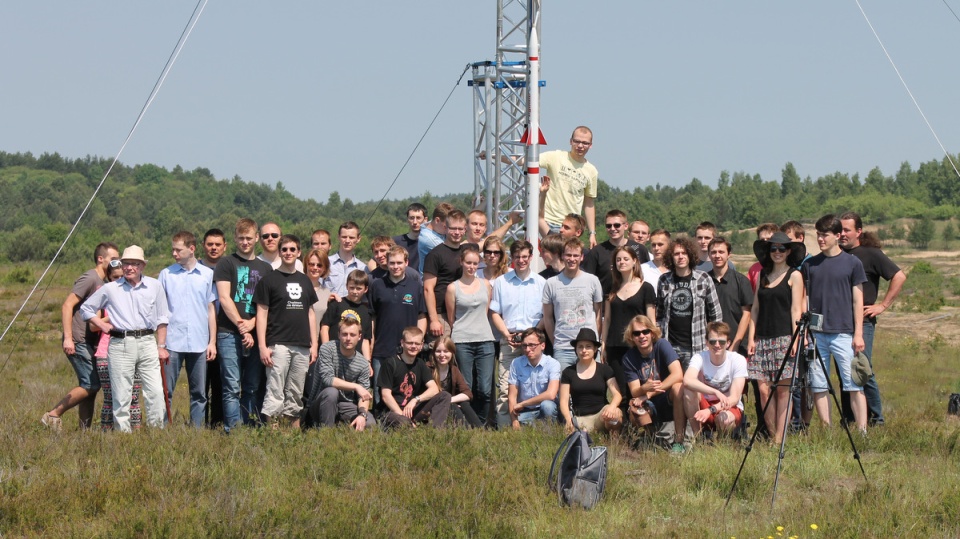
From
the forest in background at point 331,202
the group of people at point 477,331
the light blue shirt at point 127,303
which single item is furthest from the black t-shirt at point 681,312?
the forest in background at point 331,202

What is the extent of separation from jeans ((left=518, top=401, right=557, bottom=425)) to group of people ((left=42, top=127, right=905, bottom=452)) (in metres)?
0.02

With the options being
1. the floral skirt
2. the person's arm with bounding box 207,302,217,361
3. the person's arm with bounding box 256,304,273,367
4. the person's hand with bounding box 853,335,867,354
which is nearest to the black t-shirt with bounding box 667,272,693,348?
the floral skirt

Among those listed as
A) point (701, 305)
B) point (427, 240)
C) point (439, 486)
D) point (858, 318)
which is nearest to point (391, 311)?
point (427, 240)

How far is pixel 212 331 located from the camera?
32.1ft

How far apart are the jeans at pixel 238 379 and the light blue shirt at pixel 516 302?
231cm

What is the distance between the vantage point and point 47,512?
23.3 feet

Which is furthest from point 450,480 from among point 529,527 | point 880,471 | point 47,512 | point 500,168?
point 500,168

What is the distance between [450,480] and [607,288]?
3237mm

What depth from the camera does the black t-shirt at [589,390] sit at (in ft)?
30.9

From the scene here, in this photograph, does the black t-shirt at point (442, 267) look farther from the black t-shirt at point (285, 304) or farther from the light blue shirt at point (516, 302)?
the black t-shirt at point (285, 304)

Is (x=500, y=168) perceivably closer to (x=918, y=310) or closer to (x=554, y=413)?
(x=554, y=413)

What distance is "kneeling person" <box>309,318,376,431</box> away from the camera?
9430 millimetres

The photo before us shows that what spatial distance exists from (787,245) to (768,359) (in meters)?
1.02

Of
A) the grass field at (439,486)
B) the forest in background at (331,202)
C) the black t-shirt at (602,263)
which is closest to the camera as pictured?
the grass field at (439,486)
